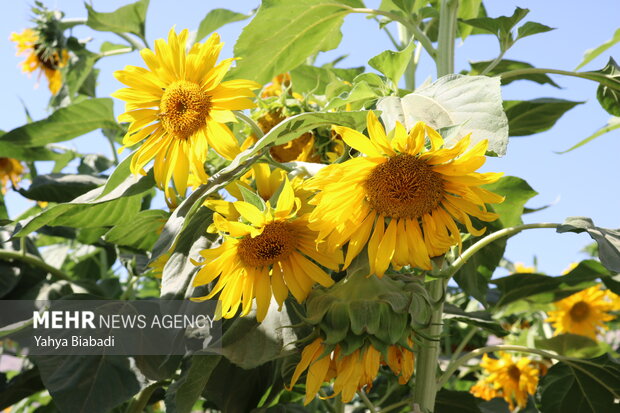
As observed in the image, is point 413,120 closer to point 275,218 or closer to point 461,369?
point 275,218

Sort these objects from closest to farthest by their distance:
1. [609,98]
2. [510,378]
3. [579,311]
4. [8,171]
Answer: [609,98]
[510,378]
[579,311]
[8,171]

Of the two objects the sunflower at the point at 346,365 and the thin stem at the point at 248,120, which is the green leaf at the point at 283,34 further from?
the sunflower at the point at 346,365

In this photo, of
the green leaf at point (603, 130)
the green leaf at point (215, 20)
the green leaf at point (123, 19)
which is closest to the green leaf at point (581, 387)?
the green leaf at point (603, 130)

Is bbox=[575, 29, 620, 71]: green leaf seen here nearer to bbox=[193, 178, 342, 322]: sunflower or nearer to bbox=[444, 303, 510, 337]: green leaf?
bbox=[444, 303, 510, 337]: green leaf

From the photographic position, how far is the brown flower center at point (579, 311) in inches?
73.4

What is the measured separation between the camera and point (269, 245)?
0.74m

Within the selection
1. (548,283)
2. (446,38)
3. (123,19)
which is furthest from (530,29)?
(123,19)

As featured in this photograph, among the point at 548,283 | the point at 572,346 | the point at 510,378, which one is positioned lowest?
the point at 510,378

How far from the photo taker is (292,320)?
0.77m

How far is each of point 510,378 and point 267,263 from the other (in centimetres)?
109

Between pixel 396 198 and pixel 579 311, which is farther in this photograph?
pixel 579 311

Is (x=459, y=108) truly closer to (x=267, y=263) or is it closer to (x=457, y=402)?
(x=267, y=263)

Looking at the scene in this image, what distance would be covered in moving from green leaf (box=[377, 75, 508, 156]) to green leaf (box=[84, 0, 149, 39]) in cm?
80

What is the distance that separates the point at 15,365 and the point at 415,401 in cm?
219
